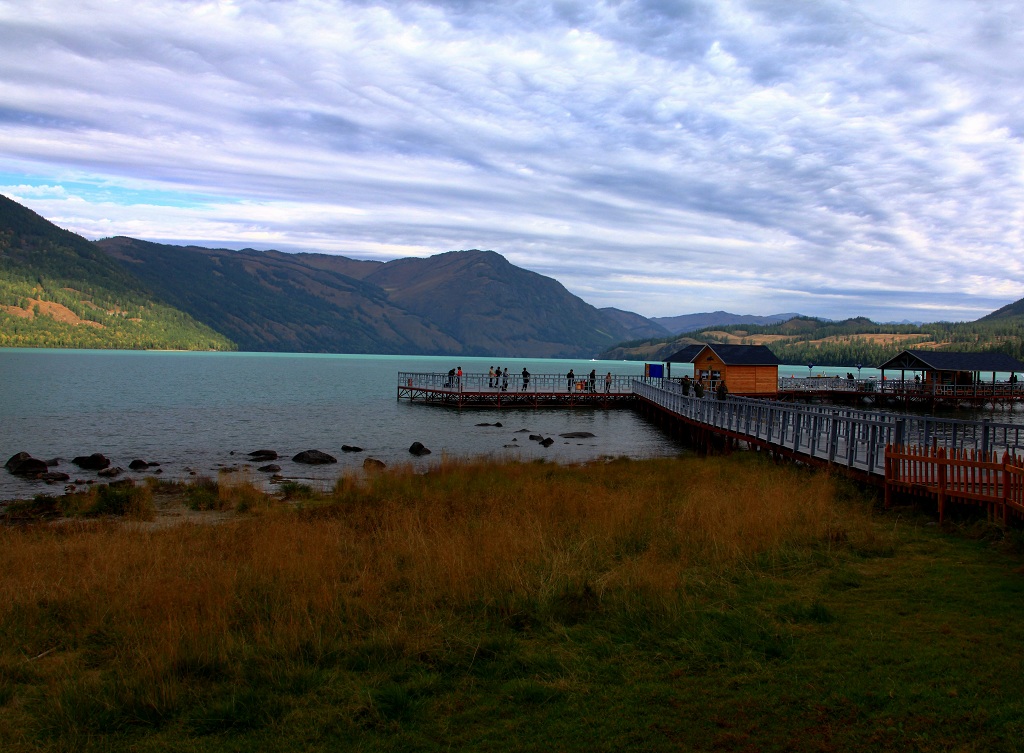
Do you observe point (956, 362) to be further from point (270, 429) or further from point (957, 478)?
point (957, 478)

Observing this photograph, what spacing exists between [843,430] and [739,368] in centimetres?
3746

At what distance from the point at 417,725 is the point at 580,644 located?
2.13 m

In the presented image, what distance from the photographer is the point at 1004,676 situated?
19.8 feet

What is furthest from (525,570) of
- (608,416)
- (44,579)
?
(608,416)

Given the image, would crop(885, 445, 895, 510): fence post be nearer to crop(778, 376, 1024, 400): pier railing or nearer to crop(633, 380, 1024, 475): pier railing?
crop(633, 380, 1024, 475): pier railing

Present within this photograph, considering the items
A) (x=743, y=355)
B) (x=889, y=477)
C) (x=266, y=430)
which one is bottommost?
(x=266, y=430)

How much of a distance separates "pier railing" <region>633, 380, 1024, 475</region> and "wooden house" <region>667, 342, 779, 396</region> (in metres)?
24.5

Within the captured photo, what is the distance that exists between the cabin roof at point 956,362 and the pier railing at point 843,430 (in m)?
43.6

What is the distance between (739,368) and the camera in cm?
6081

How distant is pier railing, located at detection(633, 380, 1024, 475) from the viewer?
1600 cm

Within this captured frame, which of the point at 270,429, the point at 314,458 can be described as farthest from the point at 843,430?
the point at 270,429

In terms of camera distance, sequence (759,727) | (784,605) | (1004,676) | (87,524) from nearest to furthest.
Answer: (759,727) < (1004,676) < (784,605) < (87,524)

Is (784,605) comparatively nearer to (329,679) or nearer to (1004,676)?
(1004,676)

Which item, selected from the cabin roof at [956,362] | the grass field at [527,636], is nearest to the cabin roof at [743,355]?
the cabin roof at [956,362]
